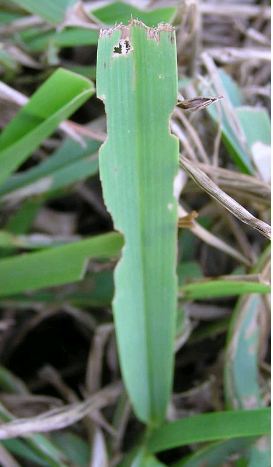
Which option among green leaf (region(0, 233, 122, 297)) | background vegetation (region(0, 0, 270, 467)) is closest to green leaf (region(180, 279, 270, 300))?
background vegetation (region(0, 0, 270, 467))

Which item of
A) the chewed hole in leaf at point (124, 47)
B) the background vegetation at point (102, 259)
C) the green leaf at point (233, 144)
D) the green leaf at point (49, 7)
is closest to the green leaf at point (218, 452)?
the background vegetation at point (102, 259)

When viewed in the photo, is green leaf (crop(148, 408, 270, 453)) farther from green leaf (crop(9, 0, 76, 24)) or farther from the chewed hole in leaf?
green leaf (crop(9, 0, 76, 24))

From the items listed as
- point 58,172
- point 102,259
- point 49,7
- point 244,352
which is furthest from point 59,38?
point 244,352

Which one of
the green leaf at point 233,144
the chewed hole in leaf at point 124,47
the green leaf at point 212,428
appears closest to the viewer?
the chewed hole in leaf at point 124,47

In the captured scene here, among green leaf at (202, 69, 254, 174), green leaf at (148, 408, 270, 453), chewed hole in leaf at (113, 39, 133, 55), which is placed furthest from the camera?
green leaf at (202, 69, 254, 174)

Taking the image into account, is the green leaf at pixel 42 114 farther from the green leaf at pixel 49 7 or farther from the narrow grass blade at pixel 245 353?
the narrow grass blade at pixel 245 353

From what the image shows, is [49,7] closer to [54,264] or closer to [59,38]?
[59,38]

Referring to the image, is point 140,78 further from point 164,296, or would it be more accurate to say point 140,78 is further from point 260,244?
point 260,244
